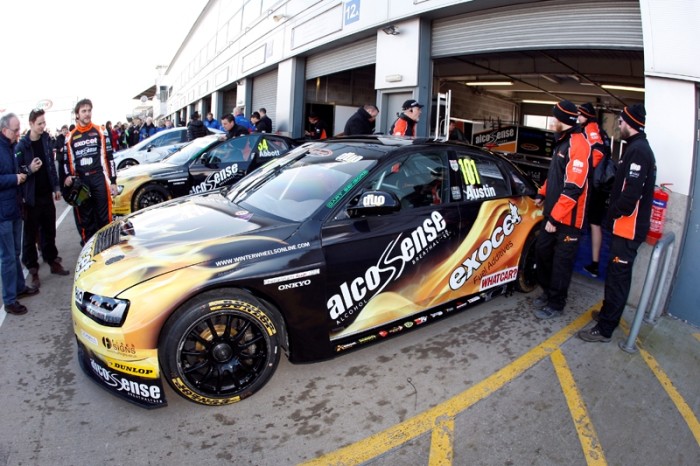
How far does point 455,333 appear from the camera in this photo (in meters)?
4.06

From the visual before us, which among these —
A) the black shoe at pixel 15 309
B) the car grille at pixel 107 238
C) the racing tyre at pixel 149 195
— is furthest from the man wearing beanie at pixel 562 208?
the racing tyre at pixel 149 195

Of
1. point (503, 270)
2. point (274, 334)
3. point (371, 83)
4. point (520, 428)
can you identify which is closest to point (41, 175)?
point (274, 334)

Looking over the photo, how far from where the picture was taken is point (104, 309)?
8.77 feet

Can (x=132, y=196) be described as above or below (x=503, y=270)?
above

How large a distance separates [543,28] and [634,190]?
4029 mm

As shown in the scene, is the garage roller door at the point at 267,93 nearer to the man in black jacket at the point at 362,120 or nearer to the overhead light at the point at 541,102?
the man in black jacket at the point at 362,120

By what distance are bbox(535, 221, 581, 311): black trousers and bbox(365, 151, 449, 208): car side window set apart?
3.73 ft

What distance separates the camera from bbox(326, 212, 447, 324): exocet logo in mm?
3172

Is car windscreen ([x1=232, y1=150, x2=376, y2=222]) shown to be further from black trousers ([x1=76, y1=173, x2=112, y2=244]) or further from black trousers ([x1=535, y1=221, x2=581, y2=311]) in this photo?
black trousers ([x1=76, y1=173, x2=112, y2=244])

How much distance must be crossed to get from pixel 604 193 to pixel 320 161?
3139 mm

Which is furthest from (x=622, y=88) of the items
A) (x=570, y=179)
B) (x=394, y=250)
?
(x=394, y=250)

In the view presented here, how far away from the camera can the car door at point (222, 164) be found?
7449 mm

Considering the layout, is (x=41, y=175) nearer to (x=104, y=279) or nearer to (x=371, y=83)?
(x=104, y=279)

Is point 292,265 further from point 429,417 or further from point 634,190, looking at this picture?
point 634,190
